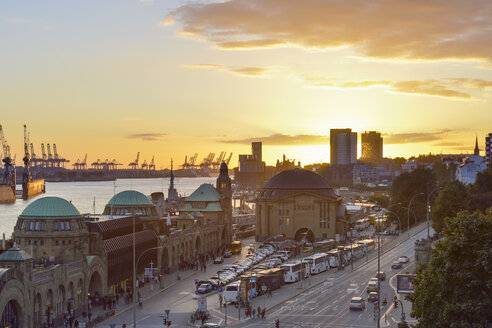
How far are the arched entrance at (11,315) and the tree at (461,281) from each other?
37.3m

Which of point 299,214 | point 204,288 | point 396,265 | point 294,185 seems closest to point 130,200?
point 204,288

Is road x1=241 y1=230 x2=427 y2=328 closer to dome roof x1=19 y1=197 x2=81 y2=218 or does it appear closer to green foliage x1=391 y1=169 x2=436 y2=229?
dome roof x1=19 y1=197 x2=81 y2=218

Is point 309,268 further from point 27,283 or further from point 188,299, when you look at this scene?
point 27,283

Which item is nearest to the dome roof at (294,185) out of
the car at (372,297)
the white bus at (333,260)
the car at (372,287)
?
the white bus at (333,260)

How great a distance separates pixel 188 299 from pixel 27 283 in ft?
81.1

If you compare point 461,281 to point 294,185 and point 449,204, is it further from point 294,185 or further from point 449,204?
point 294,185

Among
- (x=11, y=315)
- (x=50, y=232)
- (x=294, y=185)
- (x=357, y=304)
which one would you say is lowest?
(x=357, y=304)

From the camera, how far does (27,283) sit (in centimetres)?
6825

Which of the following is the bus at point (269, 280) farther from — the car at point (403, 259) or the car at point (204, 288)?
the car at point (403, 259)

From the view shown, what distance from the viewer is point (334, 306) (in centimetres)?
8244

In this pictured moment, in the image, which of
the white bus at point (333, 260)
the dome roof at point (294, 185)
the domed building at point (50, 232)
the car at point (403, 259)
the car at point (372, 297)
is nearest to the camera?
the domed building at point (50, 232)

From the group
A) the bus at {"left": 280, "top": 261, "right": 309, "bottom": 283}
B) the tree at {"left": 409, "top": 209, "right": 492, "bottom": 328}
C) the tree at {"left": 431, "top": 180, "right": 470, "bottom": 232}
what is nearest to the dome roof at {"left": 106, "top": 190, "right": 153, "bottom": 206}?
the bus at {"left": 280, "top": 261, "right": 309, "bottom": 283}

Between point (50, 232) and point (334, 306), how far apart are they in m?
34.1

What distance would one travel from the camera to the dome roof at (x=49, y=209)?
273 feet
